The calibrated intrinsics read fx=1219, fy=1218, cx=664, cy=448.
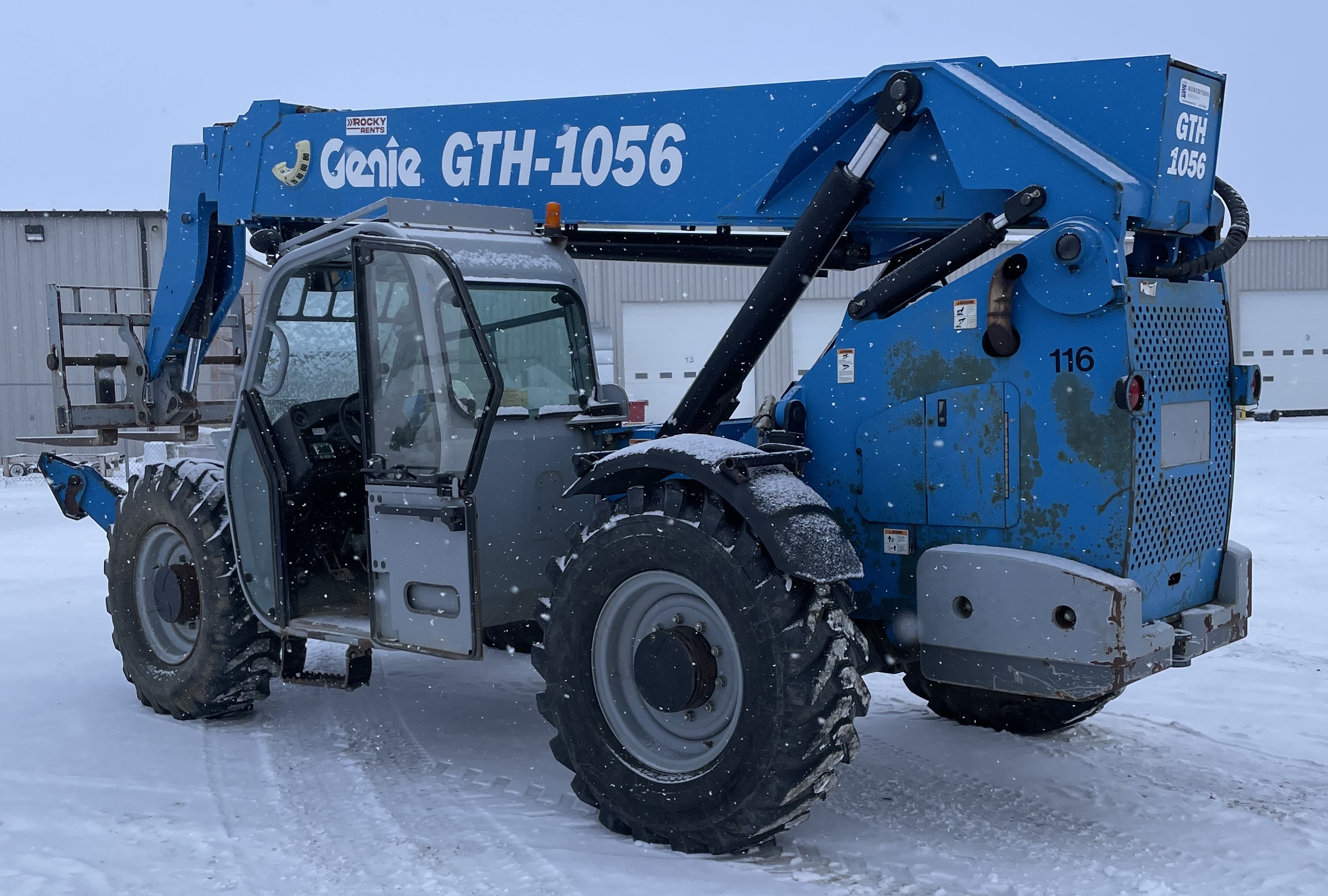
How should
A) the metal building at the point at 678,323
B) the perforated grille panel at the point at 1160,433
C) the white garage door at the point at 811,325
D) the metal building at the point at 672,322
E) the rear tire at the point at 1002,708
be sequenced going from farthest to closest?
1. the metal building at the point at 672,322
2. the white garage door at the point at 811,325
3. the metal building at the point at 678,323
4. the rear tire at the point at 1002,708
5. the perforated grille panel at the point at 1160,433

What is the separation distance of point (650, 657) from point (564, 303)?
211cm

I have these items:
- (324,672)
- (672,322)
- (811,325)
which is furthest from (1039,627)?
(672,322)

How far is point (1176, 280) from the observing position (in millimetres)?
4613

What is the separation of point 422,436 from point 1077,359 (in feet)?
9.07

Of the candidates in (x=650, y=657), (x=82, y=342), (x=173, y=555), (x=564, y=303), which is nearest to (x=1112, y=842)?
(x=650, y=657)

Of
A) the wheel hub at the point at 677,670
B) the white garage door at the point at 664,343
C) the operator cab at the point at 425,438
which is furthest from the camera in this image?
the white garage door at the point at 664,343

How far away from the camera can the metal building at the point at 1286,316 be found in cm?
3259

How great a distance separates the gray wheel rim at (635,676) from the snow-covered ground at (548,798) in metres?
0.38

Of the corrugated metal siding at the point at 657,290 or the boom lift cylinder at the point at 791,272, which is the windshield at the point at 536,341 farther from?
the corrugated metal siding at the point at 657,290

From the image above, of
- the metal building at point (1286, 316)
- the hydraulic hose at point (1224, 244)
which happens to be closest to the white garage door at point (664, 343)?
the metal building at point (1286, 316)

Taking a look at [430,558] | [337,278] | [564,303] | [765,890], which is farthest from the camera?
[337,278]

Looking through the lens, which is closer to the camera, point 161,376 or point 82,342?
point 161,376

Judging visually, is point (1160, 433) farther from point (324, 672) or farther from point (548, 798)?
→ point (324, 672)

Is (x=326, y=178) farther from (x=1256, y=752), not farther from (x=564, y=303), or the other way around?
(x=1256, y=752)
